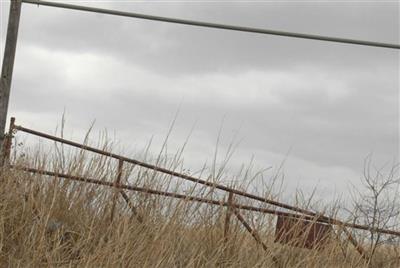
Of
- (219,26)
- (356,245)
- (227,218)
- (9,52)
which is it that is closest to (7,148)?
(9,52)

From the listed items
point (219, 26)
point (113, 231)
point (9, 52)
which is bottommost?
point (113, 231)

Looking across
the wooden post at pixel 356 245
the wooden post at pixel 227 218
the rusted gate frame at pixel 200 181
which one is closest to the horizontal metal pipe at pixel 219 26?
the rusted gate frame at pixel 200 181

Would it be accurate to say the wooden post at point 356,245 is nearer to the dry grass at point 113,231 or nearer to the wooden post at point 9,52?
the dry grass at point 113,231

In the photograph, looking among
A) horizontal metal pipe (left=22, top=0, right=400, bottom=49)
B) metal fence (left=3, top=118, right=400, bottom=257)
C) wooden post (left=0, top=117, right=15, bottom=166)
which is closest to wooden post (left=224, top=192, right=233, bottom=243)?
metal fence (left=3, top=118, right=400, bottom=257)

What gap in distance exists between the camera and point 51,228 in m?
9.55

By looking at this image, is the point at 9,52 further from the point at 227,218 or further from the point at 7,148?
the point at 227,218

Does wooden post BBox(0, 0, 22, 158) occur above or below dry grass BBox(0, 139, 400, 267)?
above

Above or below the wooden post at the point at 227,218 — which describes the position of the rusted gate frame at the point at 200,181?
above

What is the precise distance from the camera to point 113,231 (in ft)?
32.3

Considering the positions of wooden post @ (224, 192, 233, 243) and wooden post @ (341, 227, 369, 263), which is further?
wooden post @ (341, 227, 369, 263)

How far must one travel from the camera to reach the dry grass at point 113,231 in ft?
30.1

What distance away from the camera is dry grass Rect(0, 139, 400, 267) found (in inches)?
361

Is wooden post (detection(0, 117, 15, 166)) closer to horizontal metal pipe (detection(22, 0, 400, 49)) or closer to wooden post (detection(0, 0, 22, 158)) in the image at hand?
wooden post (detection(0, 0, 22, 158))

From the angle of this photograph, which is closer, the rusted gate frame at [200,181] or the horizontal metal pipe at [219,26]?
the horizontal metal pipe at [219,26]
